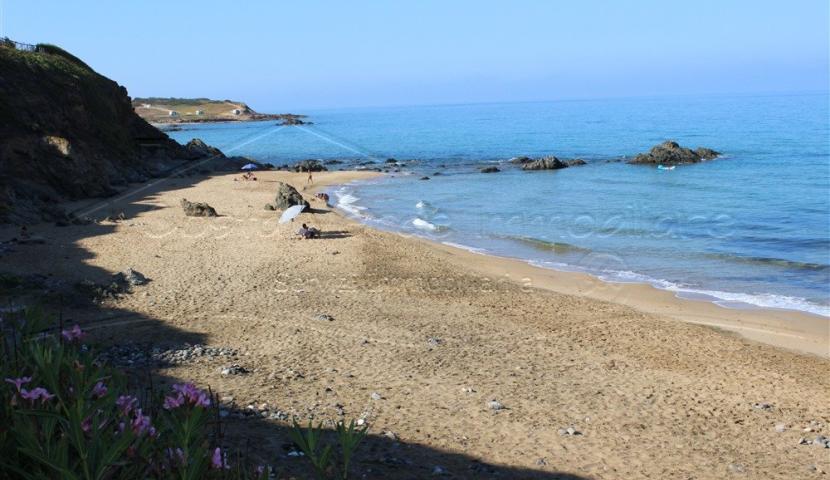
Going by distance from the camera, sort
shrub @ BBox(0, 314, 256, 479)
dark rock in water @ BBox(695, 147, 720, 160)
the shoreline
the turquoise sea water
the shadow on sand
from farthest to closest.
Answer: dark rock in water @ BBox(695, 147, 720, 160)
the turquoise sea water
the shoreline
the shadow on sand
shrub @ BBox(0, 314, 256, 479)

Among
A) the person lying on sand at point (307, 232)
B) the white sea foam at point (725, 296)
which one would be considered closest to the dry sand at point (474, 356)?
the white sea foam at point (725, 296)

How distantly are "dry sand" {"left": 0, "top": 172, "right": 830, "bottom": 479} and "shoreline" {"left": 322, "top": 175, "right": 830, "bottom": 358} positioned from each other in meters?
0.08

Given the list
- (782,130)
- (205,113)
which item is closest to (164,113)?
(205,113)

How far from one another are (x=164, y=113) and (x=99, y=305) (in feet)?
512

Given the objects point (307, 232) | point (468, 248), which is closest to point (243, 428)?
point (307, 232)

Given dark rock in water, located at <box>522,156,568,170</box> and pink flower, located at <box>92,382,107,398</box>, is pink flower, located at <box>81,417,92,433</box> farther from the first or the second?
dark rock in water, located at <box>522,156,568,170</box>

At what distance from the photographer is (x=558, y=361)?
11.6 metres

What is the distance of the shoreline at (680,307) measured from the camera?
13.7 meters

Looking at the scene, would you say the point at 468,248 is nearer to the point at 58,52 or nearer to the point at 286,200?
the point at 286,200

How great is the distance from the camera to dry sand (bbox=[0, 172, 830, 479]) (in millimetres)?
8172

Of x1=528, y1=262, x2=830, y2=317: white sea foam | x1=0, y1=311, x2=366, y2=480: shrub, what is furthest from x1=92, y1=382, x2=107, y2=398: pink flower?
x1=528, y1=262, x2=830, y2=317: white sea foam

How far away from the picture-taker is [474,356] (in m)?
11.7

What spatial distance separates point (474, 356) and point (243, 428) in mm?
4774

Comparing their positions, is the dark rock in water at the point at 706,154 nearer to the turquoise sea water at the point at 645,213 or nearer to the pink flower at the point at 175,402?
the turquoise sea water at the point at 645,213
